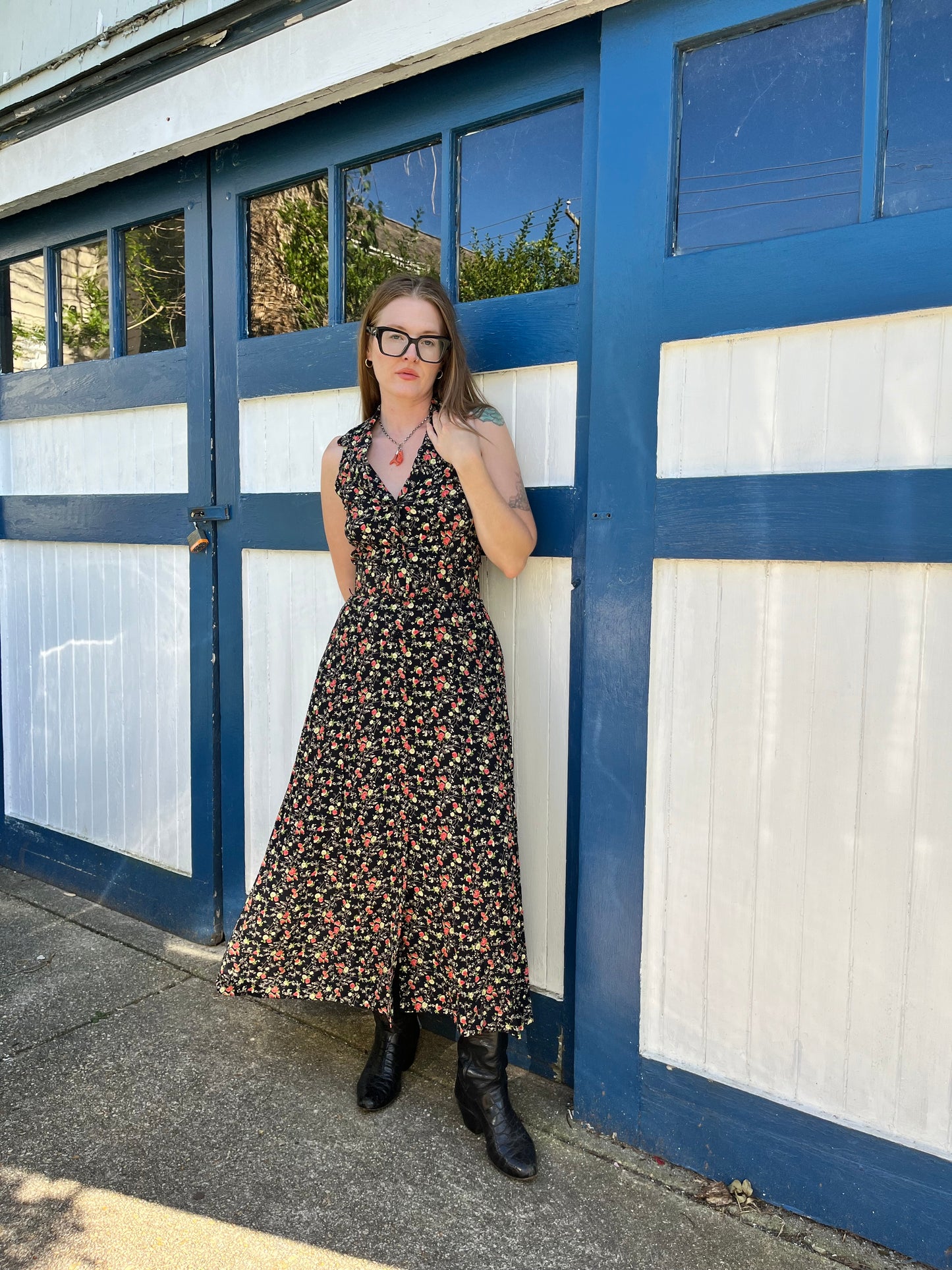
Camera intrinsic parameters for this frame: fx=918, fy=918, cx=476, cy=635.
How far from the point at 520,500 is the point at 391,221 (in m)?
0.94

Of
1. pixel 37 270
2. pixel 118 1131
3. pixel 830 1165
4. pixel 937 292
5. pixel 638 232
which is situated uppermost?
pixel 37 270

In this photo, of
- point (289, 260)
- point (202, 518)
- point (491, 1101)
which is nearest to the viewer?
point (491, 1101)

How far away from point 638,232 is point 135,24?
1.79m

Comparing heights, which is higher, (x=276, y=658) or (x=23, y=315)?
(x=23, y=315)

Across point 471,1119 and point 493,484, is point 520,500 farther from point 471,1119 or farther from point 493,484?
point 471,1119

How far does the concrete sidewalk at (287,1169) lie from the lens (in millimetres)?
1735

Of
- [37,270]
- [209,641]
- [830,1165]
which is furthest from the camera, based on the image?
[37,270]

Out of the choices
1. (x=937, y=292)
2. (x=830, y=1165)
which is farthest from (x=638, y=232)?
(x=830, y=1165)

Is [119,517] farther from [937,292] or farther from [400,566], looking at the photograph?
[937,292]

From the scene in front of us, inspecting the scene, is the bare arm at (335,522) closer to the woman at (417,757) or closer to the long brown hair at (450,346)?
the woman at (417,757)

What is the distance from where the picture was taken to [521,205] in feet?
7.16

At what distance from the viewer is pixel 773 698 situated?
5.97 ft

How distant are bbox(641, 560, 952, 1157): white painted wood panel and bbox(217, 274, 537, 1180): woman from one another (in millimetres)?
348

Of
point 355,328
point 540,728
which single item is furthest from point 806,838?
point 355,328
